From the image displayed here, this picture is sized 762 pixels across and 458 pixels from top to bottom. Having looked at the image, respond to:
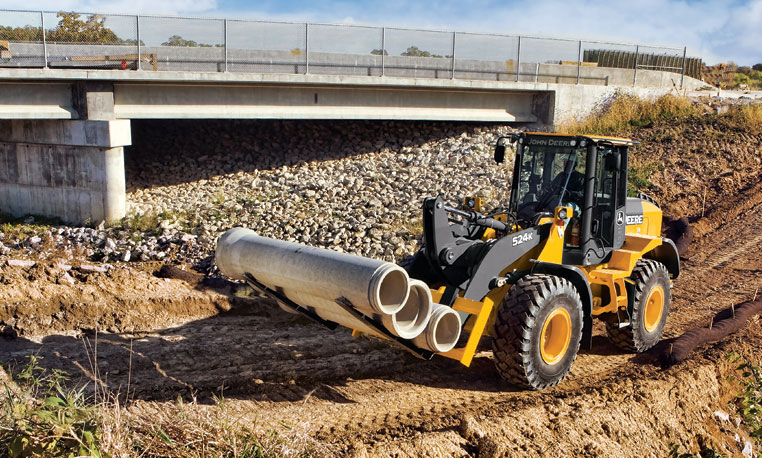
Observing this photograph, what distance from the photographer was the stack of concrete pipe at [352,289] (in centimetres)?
618

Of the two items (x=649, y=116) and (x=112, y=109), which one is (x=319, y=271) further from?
(x=649, y=116)

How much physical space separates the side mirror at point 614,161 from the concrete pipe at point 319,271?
3363 mm

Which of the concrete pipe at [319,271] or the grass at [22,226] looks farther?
the grass at [22,226]

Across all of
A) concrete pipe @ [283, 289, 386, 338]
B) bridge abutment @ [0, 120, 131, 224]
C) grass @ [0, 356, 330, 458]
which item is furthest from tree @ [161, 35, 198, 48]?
grass @ [0, 356, 330, 458]

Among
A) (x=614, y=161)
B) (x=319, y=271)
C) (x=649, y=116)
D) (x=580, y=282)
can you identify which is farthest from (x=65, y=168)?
(x=649, y=116)

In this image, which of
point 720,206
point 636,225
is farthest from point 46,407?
point 720,206

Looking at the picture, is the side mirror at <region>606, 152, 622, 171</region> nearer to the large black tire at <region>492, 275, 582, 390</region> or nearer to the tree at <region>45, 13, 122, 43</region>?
the large black tire at <region>492, 275, 582, 390</region>

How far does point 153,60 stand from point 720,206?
14.8 metres

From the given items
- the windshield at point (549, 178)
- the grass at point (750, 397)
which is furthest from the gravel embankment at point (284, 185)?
the grass at point (750, 397)

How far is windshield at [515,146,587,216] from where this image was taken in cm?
859

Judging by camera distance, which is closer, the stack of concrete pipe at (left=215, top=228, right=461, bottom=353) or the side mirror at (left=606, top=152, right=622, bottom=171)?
the stack of concrete pipe at (left=215, top=228, right=461, bottom=353)

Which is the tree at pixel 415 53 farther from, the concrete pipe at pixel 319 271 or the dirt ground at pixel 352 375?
the concrete pipe at pixel 319 271

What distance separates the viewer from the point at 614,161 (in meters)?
8.16

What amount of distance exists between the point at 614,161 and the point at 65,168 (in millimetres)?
14016
